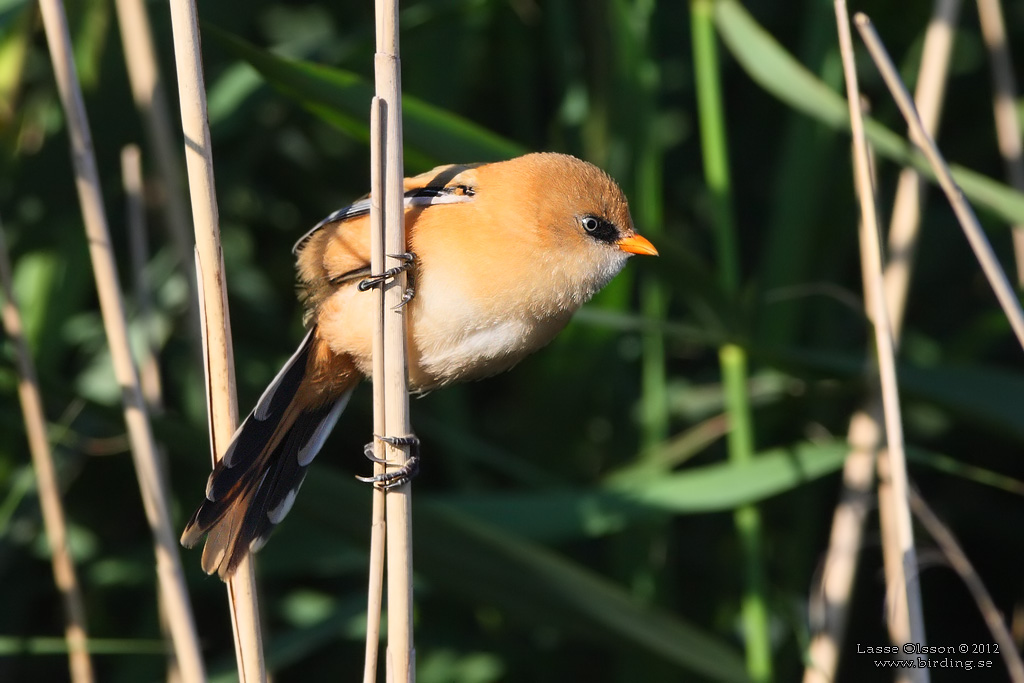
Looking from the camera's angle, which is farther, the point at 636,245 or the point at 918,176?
the point at 918,176

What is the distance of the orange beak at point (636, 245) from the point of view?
6.88 feet

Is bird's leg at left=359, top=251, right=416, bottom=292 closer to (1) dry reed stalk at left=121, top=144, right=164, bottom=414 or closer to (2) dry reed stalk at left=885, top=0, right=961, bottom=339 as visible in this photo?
(1) dry reed stalk at left=121, top=144, right=164, bottom=414

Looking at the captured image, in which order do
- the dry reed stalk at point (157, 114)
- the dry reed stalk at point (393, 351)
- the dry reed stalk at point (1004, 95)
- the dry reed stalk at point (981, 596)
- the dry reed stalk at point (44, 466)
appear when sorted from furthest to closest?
1. the dry reed stalk at point (1004, 95)
2. the dry reed stalk at point (157, 114)
3. the dry reed stalk at point (44, 466)
4. the dry reed stalk at point (981, 596)
5. the dry reed stalk at point (393, 351)

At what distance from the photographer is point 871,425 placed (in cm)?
258

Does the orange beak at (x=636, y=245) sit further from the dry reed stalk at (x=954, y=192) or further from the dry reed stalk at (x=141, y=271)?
the dry reed stalk at (x=141, y=271)

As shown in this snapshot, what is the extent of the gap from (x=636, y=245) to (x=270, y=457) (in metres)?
0.87

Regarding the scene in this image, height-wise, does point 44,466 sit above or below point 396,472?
above

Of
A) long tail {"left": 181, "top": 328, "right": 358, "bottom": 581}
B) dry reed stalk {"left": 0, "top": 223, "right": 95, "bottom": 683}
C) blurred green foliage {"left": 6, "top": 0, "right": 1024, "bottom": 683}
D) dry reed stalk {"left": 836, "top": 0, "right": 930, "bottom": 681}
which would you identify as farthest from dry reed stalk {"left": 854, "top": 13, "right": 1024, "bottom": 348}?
dry reed stalk {"left": 0, "top": 223, "right": 95, "bottom": 683}

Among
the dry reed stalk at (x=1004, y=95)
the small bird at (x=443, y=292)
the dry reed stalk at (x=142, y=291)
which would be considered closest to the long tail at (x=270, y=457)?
the small bird at (x=443, y=292)

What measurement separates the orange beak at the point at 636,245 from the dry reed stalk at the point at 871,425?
676 mm

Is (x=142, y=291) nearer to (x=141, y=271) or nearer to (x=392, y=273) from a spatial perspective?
(x=141, y=271)

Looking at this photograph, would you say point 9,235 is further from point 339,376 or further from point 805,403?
point 805,403

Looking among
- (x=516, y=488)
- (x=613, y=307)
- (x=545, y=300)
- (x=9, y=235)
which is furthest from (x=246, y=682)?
(x=9, y=235)

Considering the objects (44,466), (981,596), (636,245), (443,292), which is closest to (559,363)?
(636,245)
